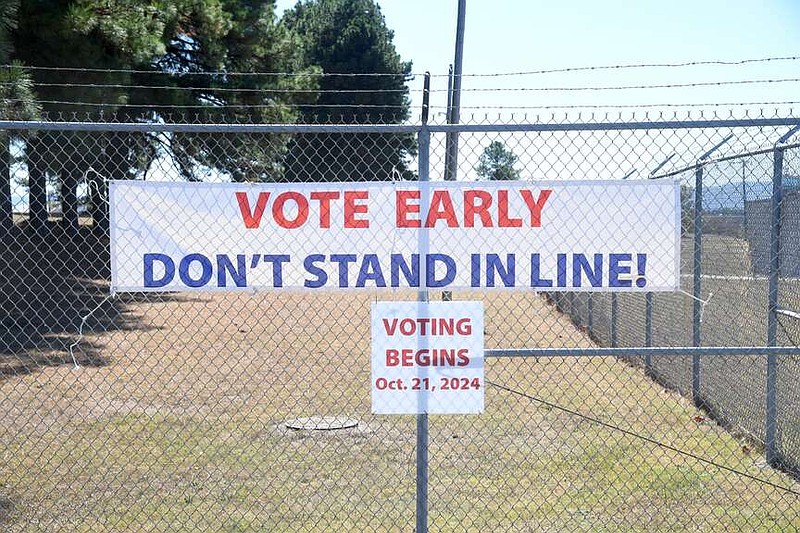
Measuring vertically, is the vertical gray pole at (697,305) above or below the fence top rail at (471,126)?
below

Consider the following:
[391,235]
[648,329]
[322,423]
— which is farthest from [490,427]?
[391,235]

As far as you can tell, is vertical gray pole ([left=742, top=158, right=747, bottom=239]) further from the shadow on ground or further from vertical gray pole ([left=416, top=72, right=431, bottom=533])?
the shadow on ground

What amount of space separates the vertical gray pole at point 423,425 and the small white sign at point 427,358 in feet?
0.28

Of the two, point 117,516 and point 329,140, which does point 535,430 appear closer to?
point 117,516

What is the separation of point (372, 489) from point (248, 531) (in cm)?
107

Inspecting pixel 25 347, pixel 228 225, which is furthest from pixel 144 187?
pixel 25 347

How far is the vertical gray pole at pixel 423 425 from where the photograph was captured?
13.2 ft

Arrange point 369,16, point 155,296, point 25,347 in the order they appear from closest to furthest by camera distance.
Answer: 1. point 25,347
2. point 155,296
3. point 369,16

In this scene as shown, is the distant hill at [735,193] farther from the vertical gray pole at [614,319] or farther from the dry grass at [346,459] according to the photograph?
the vertical gray pole at [614,319]

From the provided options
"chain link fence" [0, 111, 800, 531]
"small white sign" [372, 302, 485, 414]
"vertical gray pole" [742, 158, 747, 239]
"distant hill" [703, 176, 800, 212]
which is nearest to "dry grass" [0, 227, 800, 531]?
"chain link fence" [0, 111, 800, 531]

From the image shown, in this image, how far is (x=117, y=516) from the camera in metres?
5.22

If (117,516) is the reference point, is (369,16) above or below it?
above

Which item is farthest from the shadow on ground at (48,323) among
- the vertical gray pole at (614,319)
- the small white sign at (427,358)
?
the vertical gray pole at (614,319)

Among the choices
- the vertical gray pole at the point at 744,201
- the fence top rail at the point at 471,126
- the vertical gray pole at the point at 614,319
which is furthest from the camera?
the vertical gray pole at the point at 614,319
